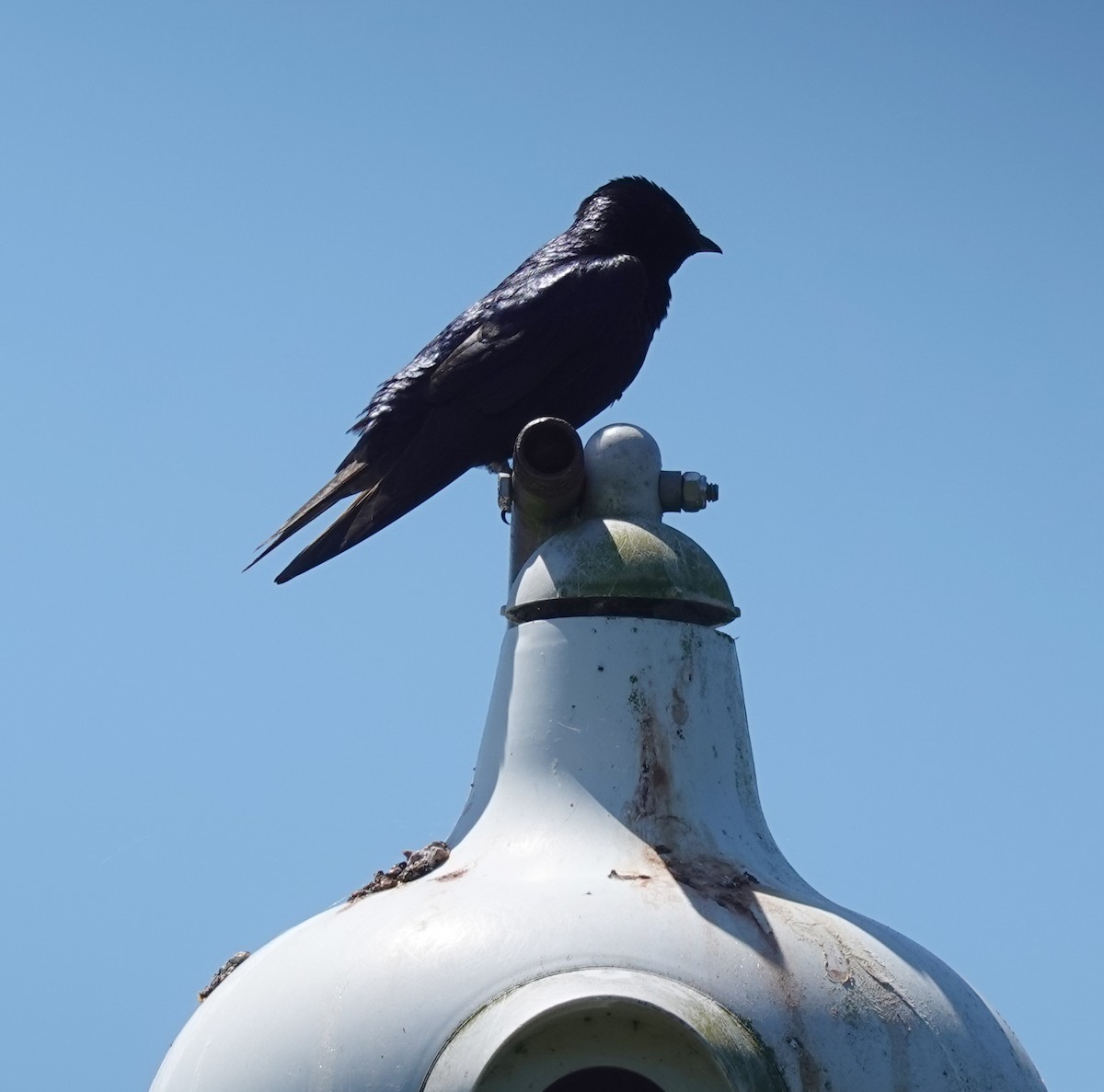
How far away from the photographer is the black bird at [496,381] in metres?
5.57

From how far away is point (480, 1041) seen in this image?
3.25 metres

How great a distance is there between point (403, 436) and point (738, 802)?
217cm

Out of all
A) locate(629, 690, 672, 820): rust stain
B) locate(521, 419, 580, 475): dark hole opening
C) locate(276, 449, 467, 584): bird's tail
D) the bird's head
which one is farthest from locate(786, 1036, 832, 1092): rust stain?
the bird's head

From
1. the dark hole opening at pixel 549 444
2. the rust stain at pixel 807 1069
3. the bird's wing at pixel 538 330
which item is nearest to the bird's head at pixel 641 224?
the bird's wing at pixel 538 330

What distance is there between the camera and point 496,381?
19.0 ft

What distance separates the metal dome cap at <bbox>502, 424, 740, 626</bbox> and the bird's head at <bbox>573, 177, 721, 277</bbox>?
217 centimetres

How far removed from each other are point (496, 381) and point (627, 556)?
65.5 inches

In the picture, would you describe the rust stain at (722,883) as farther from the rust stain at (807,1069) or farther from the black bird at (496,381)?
the black bird at (496,381)

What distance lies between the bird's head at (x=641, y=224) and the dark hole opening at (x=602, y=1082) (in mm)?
3770

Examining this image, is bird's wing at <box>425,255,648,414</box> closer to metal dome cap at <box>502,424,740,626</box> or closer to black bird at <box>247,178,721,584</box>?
black bird at <box>247,178,721,584</box>

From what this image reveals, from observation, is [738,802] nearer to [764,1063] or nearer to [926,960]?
[926,960]

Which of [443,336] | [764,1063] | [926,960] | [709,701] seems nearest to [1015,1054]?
[926,960]

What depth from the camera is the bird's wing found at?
579 cm

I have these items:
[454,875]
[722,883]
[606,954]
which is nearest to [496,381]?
[454,875]
